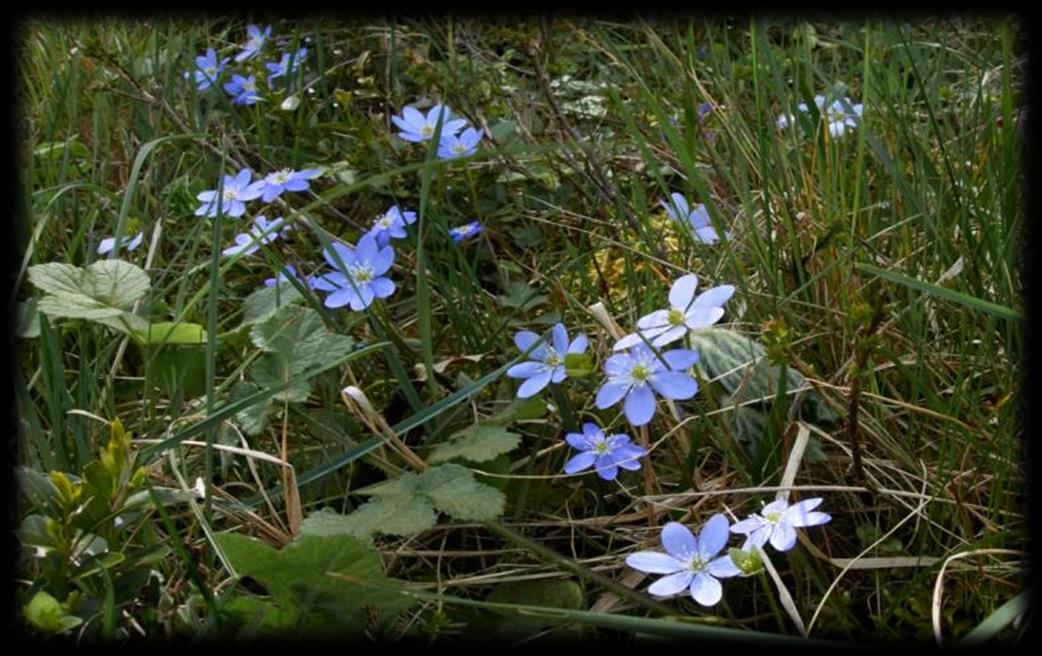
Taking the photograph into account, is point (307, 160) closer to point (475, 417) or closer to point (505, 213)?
point (505, 213)

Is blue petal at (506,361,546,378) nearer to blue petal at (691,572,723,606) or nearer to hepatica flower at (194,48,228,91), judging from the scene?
blue petal at (691,572,723,606)

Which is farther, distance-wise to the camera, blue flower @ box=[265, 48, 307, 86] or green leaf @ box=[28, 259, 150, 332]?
blue flower @ box=[265, 48, 307, 86]

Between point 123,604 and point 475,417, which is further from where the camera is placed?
point 475,417

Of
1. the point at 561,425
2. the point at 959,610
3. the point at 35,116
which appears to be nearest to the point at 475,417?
the point at 561,425

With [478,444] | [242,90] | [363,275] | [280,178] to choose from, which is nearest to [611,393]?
[478,444]

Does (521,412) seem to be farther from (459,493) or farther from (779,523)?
(779,523)

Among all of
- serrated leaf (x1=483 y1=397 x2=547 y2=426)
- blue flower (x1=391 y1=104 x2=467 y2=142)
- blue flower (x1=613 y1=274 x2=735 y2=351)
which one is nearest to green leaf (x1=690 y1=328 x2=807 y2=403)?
blue flower (x1=613 y1=274 x2=735 y2=351)
